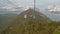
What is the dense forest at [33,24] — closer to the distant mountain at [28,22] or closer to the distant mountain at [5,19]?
the distant mountain at [28,22]

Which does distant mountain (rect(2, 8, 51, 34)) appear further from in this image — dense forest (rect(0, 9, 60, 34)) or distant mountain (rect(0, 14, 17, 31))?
distant mountain (rect(0, 14, 17, 31))

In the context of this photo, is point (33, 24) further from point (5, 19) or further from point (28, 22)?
point (5, 19)

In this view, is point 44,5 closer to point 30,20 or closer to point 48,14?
point 48,14

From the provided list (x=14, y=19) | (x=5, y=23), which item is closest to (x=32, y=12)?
(x=14, y=19)

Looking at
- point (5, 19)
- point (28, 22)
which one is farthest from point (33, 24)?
point (5, 19)

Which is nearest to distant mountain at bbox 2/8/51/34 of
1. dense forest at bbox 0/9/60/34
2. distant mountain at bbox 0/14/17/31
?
dense forest at bbox 0/9/60/34

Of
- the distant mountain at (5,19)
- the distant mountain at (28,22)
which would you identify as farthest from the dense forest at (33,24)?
the distant mountain at (5,19)

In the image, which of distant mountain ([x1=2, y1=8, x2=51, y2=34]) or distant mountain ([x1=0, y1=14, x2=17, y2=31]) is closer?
distant mountain ([x1=2, y1=8, x2=51, y2=34])
